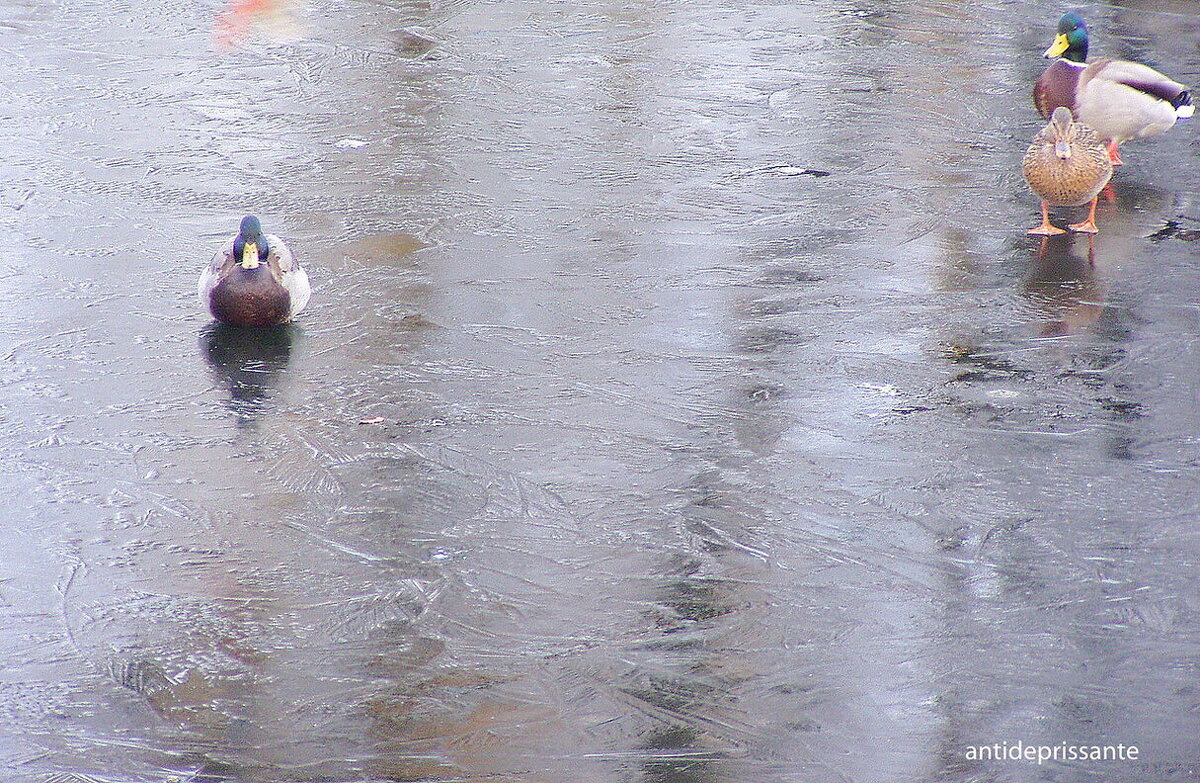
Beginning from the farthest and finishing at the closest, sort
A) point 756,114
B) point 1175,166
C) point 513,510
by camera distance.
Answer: point 756,114, point 1175,166, point 513,510

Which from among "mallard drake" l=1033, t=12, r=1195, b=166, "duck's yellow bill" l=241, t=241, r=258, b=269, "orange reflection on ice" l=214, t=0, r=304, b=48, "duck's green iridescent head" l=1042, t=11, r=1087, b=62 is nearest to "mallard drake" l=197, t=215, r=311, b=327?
"duck's yellow bill" l=241, t=241, r=258, b=269

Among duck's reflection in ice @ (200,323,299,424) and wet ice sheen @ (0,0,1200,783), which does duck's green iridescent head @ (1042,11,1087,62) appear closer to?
wet ice sheen @ (0,0,1200,783)

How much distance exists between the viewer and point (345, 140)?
24.7 feet

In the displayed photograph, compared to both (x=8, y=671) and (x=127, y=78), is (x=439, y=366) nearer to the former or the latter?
(x=8, y=671)

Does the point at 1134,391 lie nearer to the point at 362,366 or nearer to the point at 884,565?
the point at 884,565

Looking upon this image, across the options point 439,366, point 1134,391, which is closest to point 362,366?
point 439,366

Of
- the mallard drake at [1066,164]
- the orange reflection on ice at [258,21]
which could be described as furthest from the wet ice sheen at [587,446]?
the orange reflection on ice at [258,21]

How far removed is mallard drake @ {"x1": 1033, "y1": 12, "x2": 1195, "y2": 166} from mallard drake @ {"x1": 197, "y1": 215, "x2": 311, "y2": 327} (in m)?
3.85

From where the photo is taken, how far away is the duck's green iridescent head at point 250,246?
16.8 feet

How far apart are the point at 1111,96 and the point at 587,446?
3745 millimetres

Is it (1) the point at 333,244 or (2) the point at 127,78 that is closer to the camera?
(1) the point at 333,244

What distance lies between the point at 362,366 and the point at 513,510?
3.73 ft

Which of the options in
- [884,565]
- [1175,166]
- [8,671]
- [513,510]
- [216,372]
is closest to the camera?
[8,671]

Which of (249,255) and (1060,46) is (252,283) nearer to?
(249,255)
